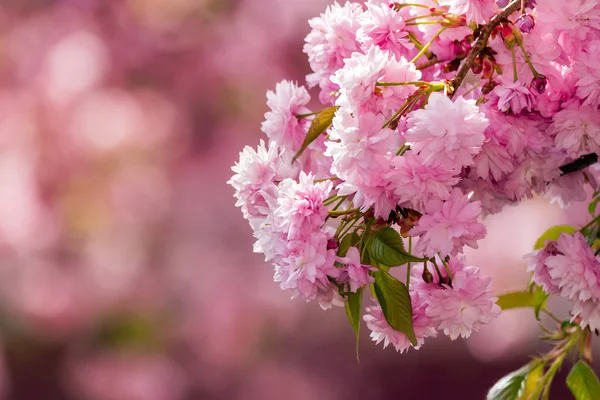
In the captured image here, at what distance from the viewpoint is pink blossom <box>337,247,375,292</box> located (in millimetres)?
345

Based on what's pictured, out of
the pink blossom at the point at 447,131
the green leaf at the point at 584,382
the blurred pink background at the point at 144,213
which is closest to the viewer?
the pink blossom at the point at 447,131

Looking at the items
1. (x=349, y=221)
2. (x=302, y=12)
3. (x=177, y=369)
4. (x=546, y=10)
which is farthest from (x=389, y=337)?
(x=177, y=369)

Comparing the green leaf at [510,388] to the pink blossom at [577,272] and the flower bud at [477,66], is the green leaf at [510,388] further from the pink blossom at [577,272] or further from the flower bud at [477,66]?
the flower bud at [477,66]

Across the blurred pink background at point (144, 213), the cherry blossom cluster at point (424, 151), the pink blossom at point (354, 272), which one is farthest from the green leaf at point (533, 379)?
the blurred pink background at point (144, 213)

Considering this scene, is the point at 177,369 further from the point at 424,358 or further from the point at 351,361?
the point at 424,358

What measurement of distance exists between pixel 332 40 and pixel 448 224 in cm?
12

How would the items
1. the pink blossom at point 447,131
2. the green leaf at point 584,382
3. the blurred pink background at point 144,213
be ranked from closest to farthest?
the pink blossom at point 447,131 < the green leaf at point 584,382 < the blurred pink background at point 144,213

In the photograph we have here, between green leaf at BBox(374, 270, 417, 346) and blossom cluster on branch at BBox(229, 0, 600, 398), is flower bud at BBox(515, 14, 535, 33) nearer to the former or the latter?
blossom cluster on branch at BBox(229, 0, 600, 398)

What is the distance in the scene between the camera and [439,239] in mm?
339

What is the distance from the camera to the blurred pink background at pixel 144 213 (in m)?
1.42

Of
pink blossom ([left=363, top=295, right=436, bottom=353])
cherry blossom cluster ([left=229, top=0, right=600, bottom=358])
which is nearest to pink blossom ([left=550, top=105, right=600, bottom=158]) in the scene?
cherry blossom cluster ([left=229, top=0, right=600, bottom=358])

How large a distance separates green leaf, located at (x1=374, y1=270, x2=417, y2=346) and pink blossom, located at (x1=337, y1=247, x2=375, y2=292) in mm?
19

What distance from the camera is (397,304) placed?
0.37 metres

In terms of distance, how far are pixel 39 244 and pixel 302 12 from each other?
64cm
